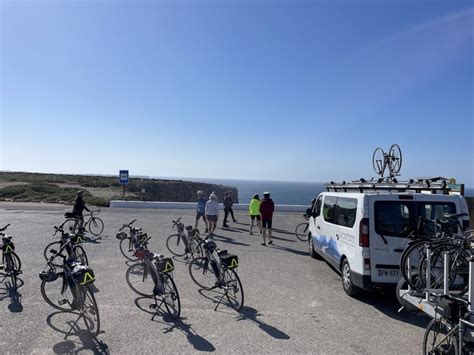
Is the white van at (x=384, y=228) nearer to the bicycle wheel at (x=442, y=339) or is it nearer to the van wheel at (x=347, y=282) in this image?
the van wheel at (x=347, y=282)

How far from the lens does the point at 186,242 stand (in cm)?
956

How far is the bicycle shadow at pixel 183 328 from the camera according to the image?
15.3 ft

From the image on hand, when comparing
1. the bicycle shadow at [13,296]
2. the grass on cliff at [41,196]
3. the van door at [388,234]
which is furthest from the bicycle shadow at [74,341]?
the grass on cliff at [41,196]

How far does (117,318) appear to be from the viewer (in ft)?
18.0

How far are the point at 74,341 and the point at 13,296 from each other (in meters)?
2.31

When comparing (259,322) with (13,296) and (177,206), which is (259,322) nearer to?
(13,296)

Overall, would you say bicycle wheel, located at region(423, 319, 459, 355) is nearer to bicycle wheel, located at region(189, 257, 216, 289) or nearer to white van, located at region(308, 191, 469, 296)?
white van, located at region(308, 191, 469, 296)

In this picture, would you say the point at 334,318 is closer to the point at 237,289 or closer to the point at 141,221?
the point at 237,289

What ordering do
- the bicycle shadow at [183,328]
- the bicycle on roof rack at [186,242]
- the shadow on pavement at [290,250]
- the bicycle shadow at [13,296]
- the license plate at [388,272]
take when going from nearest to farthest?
1. the bicycle shadow at [183,328]
2. the bicycle shadow at [13,296]
3. the license plate at [388,272]
4. the bicycle on roof rack at [186,242]
5. the shadow on pavement at [290,250]

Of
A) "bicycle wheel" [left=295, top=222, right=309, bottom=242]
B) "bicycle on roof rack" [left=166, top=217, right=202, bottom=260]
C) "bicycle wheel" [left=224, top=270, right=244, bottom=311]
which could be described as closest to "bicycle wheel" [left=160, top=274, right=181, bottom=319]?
"bicycle wheel" [left=224, top=270, right=244, bottom=311]

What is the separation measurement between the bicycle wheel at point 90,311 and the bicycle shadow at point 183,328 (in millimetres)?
850

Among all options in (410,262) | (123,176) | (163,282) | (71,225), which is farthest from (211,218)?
(123,176)

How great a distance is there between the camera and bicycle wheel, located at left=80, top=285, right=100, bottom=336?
488 cm

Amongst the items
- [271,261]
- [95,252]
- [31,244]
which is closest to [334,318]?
[271,261]
